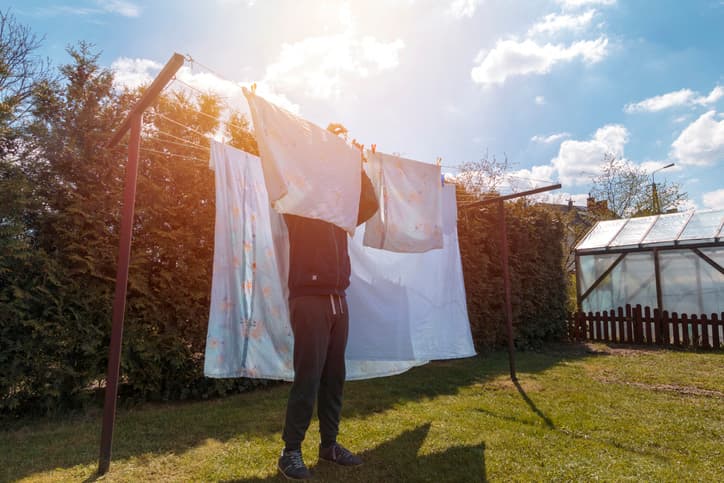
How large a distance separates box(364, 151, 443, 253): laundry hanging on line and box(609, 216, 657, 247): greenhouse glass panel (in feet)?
22.2

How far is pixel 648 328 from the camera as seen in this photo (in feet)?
25.3


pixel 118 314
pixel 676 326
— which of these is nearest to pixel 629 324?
pixel 676 326

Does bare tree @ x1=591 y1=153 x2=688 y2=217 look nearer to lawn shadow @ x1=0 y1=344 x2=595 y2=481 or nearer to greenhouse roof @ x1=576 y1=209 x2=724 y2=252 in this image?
greenhouse roof @ x1=576 y1=209 x2=724 y2=252

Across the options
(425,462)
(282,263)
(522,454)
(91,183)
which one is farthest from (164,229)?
(522,454)

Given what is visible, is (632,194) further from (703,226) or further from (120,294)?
(120,294)

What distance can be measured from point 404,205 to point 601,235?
768 centimetres

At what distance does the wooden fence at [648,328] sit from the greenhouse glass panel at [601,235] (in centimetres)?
142

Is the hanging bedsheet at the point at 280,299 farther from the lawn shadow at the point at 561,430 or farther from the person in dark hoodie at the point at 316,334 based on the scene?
the lawn shadow at the point at 561,430

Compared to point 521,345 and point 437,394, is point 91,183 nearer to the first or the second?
point 437,394

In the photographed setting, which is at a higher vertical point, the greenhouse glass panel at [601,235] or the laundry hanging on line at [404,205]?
the greenhouse glass panel at [601,235]

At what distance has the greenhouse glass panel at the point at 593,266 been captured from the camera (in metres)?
8.97

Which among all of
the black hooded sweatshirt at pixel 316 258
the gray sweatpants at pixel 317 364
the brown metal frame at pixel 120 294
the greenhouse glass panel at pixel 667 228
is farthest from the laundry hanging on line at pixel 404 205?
the greenhouse glass panel at pixel 667 228

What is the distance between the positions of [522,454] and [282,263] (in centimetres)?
191

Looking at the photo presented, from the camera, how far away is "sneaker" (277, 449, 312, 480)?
2.29 meters
